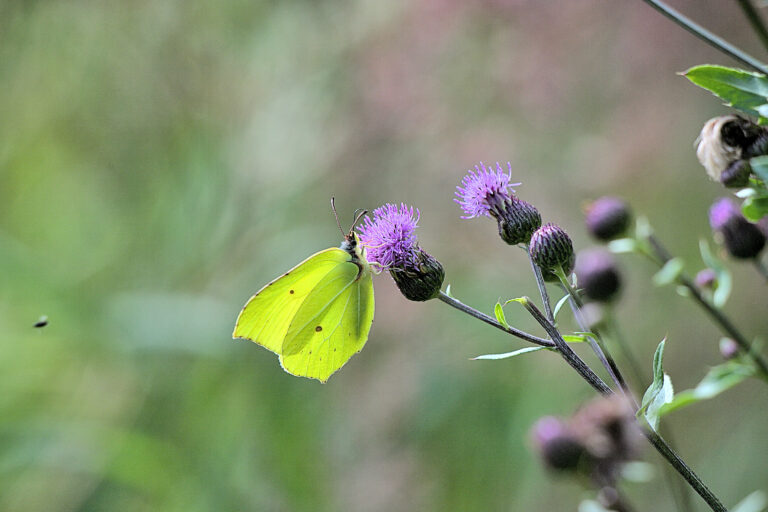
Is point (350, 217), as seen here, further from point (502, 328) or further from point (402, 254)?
point (502, 328)

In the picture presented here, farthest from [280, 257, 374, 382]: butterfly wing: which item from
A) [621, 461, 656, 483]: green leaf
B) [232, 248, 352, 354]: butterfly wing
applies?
[621, 461, 656, 483]: green leaf

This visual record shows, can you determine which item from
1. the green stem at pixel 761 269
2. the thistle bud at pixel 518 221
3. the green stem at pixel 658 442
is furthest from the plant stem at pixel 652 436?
the green stem at pixel 761 269

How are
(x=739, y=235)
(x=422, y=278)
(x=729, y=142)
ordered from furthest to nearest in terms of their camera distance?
(x=422, y=278), (x=739, y=235), (x=729, y=142)

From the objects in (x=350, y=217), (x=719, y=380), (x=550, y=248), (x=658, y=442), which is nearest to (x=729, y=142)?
(x=550, y=248)

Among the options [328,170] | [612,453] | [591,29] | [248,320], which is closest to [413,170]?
[328,170]

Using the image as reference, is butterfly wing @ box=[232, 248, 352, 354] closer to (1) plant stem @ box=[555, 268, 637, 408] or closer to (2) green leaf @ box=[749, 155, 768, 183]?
(1) plant stem @ box=[555, 268, 637, 408]

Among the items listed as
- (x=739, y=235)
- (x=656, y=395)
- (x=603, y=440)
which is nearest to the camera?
(x=656, y=395)

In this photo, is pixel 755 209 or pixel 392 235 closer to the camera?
pixel 755 209

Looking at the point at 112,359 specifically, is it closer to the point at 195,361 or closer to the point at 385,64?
the point at 195,361
